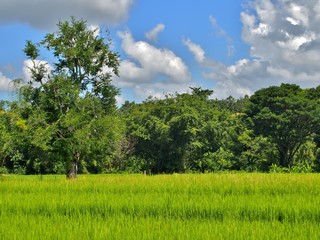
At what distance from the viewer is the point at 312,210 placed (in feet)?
28.0

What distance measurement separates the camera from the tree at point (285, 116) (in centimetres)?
3928

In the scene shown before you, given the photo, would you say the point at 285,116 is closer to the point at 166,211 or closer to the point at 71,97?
the point at 71,97

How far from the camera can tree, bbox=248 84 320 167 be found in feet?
129

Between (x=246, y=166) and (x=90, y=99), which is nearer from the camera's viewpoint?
(x=90, y=99)

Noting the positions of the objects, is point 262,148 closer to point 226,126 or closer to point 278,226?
point 226,126

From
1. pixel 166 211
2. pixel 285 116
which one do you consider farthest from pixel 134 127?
pixel 166 211

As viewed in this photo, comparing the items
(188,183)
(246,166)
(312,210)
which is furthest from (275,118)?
(312,210)

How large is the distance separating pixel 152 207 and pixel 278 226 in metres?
3.37

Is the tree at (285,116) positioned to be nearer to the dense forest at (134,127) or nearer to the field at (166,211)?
the dense forest at (134,127)

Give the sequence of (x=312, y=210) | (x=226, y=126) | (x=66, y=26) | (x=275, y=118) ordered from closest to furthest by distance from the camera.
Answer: (x=312, y=210) → (x=66, y=26) → (x=275, y=118) → (x=226, y=126)

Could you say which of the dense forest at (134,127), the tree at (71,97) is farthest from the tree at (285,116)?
the tree at (71,97)

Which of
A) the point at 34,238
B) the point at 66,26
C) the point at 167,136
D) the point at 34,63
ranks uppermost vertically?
the point at 66,26

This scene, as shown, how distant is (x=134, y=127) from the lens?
48.6 meters

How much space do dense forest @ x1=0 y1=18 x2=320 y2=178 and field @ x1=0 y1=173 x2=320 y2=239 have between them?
9392 mm
